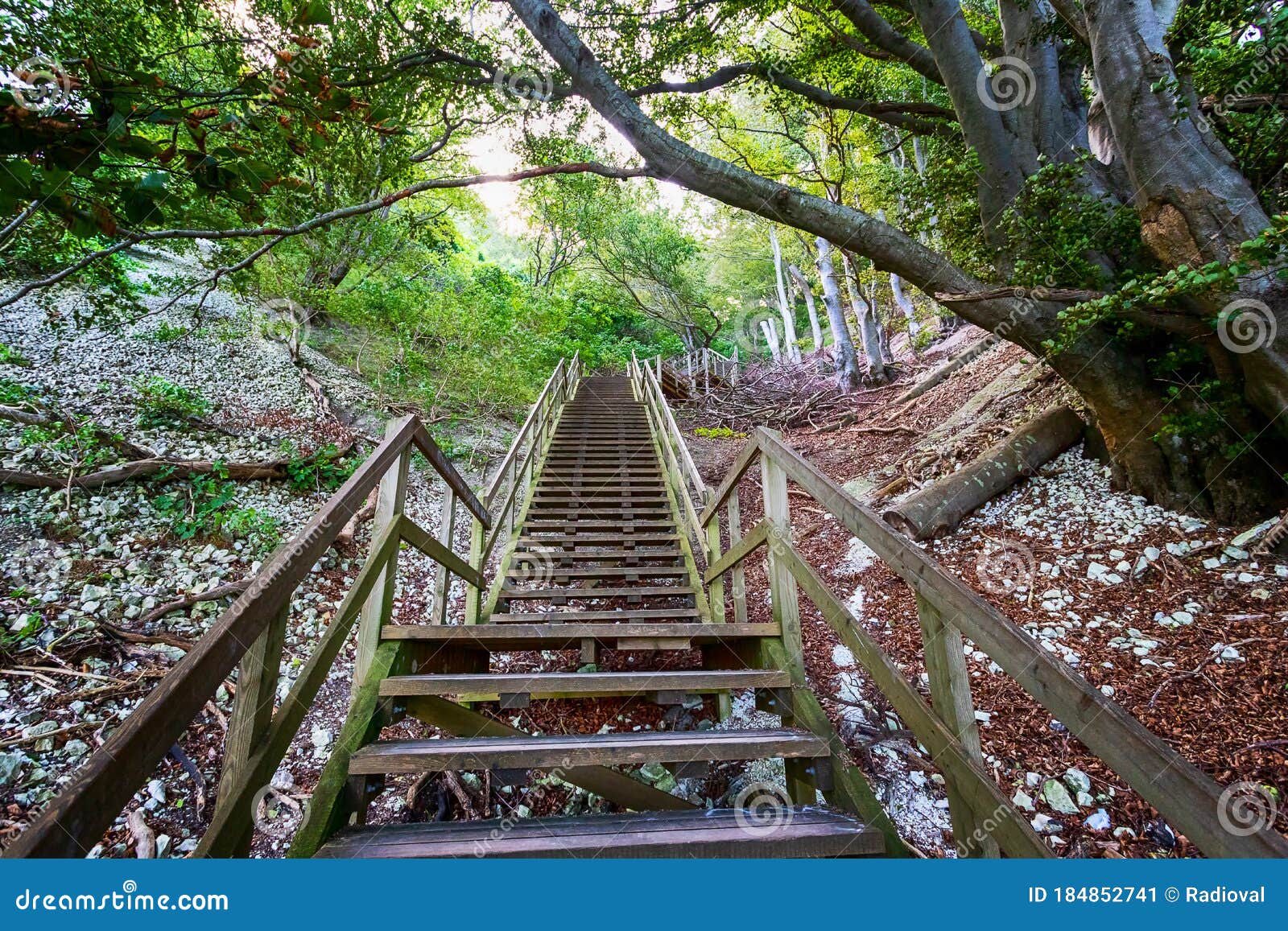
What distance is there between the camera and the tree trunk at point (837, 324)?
1005 centimetres

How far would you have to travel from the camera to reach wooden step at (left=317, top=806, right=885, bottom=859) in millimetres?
1251

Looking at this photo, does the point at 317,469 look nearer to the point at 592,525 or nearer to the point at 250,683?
the point at 592,525

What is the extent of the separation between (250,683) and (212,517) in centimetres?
374

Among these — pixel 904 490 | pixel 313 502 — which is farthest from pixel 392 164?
pixel 904 490

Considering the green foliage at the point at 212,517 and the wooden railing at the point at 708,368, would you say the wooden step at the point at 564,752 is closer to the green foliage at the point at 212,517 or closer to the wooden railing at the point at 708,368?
the green foliage at the point at 212,517

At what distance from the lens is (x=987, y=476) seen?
4.19 meters

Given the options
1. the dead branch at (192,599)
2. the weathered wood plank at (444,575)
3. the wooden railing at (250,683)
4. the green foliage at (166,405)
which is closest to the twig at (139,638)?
the dead branch at (192,599)

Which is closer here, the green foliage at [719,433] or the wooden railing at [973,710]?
the wooden railing at [973,710]

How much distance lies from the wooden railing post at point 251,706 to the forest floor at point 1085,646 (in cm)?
243

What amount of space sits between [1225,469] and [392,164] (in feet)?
21.5

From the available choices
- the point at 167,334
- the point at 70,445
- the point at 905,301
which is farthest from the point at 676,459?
the point at 905,301

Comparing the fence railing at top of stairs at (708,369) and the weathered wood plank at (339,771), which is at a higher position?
the fence railing at top of stairs at (708,369)

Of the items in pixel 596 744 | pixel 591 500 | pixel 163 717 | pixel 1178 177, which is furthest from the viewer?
pixel 591 500

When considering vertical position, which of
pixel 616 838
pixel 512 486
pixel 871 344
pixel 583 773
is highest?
pixel 871 344
